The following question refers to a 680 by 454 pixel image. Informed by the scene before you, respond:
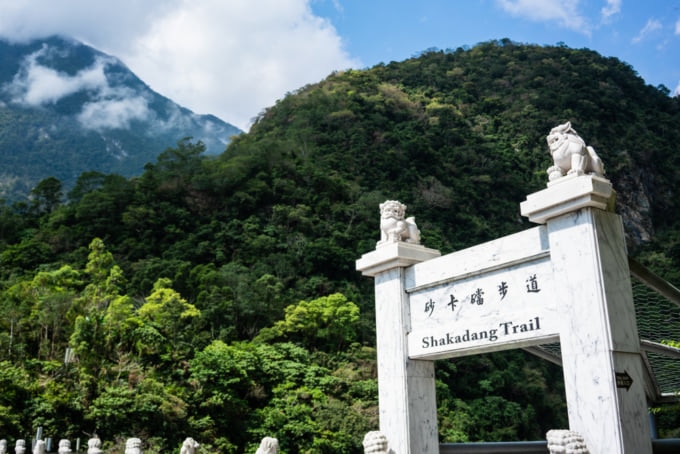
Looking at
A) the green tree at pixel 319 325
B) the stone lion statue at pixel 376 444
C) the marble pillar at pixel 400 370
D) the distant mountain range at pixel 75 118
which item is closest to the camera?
the stone lion statue at pixel 376 444

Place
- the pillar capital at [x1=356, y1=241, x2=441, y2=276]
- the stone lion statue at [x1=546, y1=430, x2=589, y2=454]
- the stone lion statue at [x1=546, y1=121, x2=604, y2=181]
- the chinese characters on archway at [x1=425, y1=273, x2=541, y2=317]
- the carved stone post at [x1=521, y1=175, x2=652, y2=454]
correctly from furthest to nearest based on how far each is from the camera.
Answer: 1. the pillar capital at [x1=356, y1=241, x2=441, y2=276]
2. the chinese characters on archway at [x1=425, y1=273, x2=541, y2=317]
3. the stone lion statue at [x1=546, y1=121, x2=604, y2=181]
4. the carved stone post at [x1=521, y1=175, x2=652, y2=454]
5. the stone lion statue at [x1=546, y1=430, x2=589, y2=454]

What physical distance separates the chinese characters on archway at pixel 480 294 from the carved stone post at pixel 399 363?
17.1 inches

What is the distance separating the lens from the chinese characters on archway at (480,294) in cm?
502

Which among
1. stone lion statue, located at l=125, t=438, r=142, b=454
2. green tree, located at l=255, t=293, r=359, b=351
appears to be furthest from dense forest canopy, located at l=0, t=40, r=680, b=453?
stone lion statue, located at l=125, t=438, r=142, b=454

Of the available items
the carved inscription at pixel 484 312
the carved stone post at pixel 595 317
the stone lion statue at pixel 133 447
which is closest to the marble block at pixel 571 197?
the carved stone post at pixel 595 317

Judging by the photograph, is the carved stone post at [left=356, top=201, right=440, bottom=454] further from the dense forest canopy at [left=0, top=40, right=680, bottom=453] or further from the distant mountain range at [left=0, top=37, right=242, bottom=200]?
the distant mountain range at [left=0, top=37, right=242, bottom=200]

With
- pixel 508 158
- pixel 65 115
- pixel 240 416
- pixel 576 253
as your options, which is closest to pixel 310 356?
pixel 240 416

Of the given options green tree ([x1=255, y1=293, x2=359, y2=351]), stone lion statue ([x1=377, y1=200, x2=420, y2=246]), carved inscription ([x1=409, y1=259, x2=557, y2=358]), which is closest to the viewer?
carved inscription ([x1=409, y1=259, x2=557, y2=358])

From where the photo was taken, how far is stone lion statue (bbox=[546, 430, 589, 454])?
4020 millimetres

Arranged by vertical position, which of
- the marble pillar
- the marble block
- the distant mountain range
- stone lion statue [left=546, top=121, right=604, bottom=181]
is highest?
the distant mountain range

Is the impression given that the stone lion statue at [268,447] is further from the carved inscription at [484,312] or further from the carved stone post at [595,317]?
the carved stone post at [595,317]

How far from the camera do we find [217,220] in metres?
33.2

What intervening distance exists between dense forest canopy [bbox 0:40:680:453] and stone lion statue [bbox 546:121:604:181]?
15.3 meters

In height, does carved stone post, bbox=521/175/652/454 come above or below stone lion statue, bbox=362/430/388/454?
above
